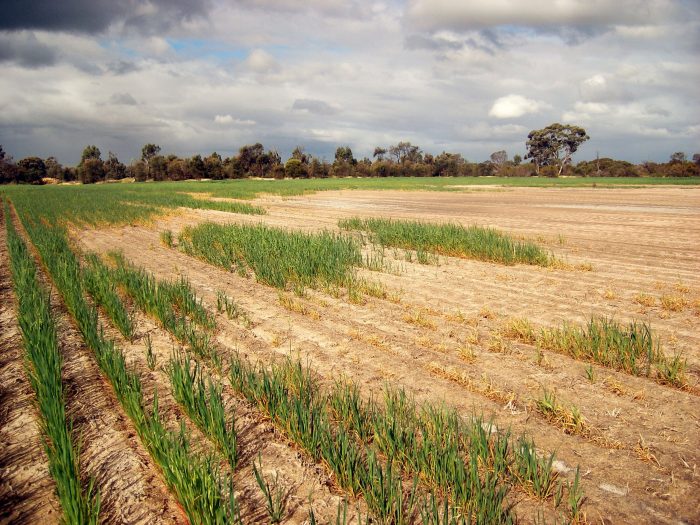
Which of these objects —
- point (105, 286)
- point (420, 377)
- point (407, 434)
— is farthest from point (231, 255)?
point (407, 434)

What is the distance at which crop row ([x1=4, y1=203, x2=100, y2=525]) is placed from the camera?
2250mm

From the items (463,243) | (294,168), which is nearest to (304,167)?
(294,168)

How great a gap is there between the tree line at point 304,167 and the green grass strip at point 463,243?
92.6 meters

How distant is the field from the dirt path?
0.02 m

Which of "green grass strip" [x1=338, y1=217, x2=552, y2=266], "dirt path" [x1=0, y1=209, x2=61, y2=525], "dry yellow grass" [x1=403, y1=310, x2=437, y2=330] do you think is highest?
"green grass strip" [x1=338, y1=217, x2=552, y2=266]

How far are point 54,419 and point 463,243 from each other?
8.11m

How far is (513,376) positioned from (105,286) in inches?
219

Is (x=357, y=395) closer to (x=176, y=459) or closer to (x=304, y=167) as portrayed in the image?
(x=176, y=459)

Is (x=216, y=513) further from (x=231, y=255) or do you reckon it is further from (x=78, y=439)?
(x=231, y=255)

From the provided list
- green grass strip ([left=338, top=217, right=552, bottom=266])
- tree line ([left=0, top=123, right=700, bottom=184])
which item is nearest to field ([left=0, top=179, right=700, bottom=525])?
green grass strip ([left=338, top=217, right=552, bottom=266])

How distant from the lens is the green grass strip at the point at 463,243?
336 inches

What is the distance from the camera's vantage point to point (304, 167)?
4075 inches

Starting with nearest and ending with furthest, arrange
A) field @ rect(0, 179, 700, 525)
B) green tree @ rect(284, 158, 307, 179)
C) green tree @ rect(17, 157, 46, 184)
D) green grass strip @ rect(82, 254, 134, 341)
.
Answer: field @ rect(0, 179, 700, 525) → green grass strip @ rect(82, 254, 134, 341) → green tree @ rect(17, 157, 46, 184) → green tree @ rect(284, 158, 307, 179)

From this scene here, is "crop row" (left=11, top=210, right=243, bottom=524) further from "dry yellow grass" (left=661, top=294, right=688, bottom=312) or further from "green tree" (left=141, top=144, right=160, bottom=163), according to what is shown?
"green tree" (left=141, top=144, right=160, bottom=163)
